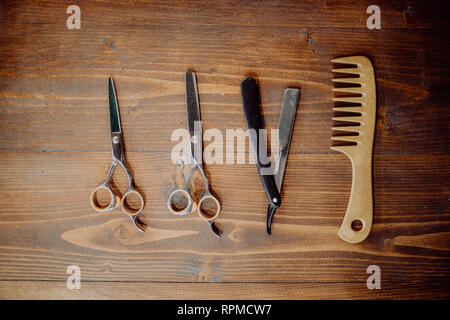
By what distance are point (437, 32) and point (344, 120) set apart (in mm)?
417

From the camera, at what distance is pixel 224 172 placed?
3.59 ft

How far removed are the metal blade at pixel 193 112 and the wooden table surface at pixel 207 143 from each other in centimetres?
3

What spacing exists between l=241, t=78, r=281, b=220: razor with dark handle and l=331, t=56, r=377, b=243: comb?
0.23 metres

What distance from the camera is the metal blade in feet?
3.47

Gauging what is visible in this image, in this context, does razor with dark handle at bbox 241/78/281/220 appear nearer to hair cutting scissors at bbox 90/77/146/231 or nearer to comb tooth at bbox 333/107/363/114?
comb tooth at bbox 333/107/363/114

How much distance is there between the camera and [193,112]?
106 centimetres

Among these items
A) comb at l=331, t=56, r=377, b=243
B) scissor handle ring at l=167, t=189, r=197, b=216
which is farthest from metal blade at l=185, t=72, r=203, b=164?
comb at l=331, t=56, r=377, b=243

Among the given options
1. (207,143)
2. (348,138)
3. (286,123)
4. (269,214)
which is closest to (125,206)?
(207,143)

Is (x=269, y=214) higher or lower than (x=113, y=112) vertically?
lower

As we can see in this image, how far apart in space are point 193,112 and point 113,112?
0.25m

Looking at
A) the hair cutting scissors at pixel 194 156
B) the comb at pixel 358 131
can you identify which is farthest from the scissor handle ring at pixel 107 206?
the comb at pixel 358 131

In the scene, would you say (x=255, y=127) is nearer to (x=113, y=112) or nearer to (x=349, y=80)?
(x=349, y=80)

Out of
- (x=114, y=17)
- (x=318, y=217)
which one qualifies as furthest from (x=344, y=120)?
(x=114, y=17)
